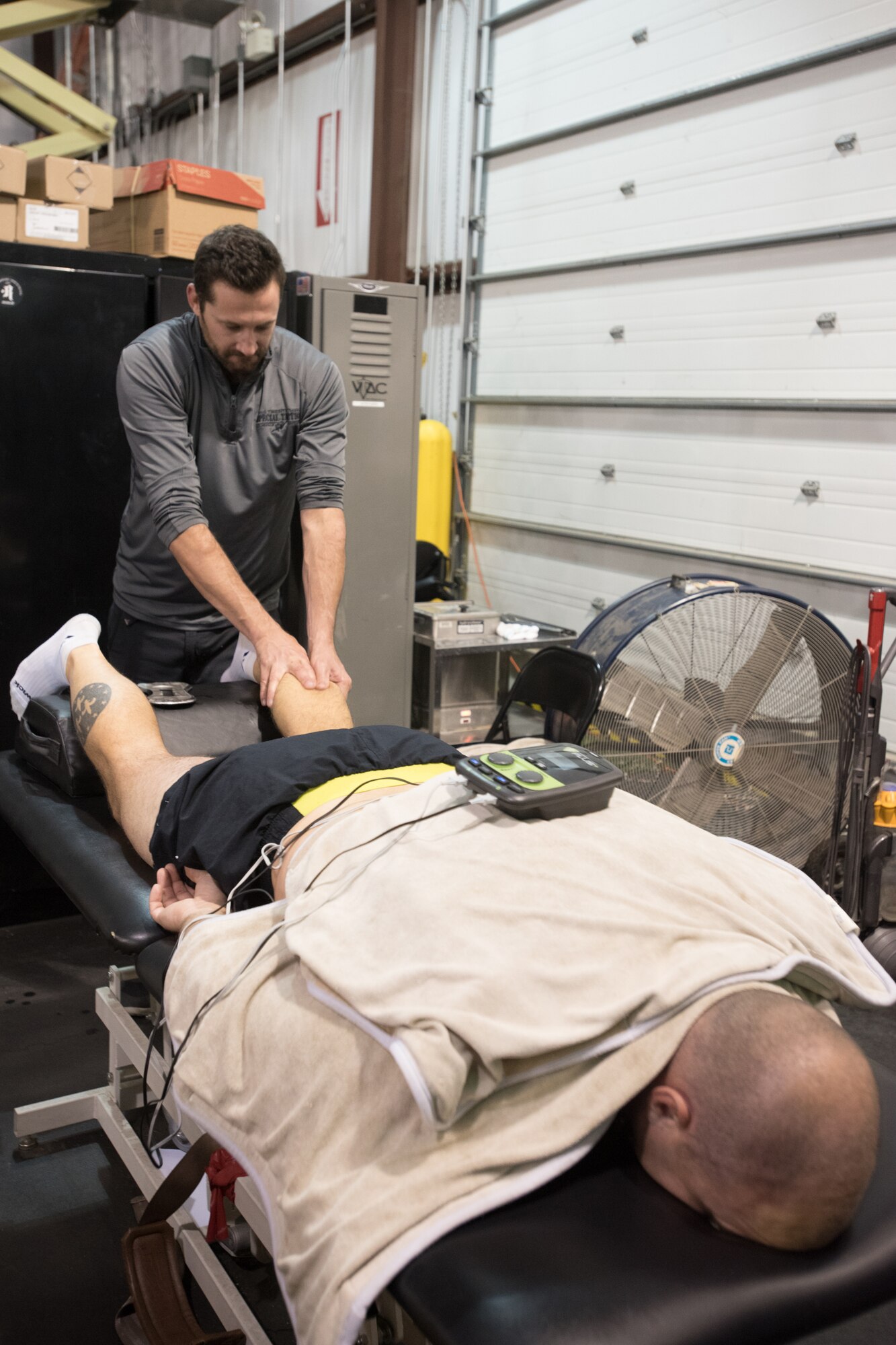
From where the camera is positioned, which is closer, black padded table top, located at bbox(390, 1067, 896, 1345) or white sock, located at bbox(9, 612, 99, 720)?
black padded table top, located at bbox(390, 1067, 896, 1345)

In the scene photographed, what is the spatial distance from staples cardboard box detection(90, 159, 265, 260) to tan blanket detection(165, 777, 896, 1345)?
236 centimetres

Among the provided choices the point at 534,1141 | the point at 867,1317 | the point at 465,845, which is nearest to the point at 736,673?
the point at 867,1317

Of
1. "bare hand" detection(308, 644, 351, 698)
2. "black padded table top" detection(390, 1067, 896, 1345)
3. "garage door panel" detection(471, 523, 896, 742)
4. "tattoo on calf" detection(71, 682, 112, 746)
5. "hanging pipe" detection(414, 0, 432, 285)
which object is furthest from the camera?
"hanging pipe" detection(414, 0, 432, 285)

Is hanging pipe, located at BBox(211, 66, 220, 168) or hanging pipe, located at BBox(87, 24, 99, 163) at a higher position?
hanging pipe, located at BBox(87, 24, 99, 163)

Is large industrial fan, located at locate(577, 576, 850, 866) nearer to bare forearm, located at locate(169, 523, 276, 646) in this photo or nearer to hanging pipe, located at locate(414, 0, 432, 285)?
bare forearm, located at locate(169, 523, 276, 646)

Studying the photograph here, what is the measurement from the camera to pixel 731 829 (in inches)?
104

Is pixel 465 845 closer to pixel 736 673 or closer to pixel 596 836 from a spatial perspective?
pixel 596 836

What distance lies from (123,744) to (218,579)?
0.45m

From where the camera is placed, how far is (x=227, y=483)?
243 centimetres

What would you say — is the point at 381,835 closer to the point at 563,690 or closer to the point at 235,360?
the point at 235,360

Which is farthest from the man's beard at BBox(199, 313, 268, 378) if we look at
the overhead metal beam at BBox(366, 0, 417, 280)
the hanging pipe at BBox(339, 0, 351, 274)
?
the hanging pipe at BBox(339, 0, 351, 274)

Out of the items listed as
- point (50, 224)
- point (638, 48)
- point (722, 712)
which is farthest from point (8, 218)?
point (638, 48)

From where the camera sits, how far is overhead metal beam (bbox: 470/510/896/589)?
3428 mm

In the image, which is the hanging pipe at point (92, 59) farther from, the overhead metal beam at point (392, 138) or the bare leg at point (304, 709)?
the bare leg at point (304, 709)
